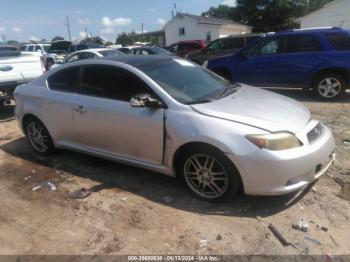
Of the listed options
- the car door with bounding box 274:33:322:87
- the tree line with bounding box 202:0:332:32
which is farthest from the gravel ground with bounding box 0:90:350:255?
the tree line with bounding box 202:0:332:32

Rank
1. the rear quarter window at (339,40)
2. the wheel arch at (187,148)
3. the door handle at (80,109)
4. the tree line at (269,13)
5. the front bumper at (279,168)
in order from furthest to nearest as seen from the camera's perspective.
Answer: the tree line at (269,13)
the rear quarter window at (339,40)
the door handle at (80,109)
the wheel arch at (187,148)
the front bumper at (279,168)

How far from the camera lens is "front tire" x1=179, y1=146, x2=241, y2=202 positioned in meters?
3.65

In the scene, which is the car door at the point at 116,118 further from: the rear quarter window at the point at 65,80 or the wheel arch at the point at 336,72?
the wheel arch at the point at 336,72

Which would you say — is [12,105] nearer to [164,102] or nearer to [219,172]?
[164,102]

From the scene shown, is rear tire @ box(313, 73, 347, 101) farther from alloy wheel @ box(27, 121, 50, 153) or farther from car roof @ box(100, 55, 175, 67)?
alloy wheel @ box(27, 121, 50, 153)

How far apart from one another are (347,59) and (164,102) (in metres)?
6.04

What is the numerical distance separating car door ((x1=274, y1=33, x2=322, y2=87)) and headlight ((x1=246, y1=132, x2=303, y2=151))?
229 inches

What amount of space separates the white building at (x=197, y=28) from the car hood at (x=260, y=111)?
3836cm

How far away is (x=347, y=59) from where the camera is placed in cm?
822

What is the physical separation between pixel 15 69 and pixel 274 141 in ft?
22.6

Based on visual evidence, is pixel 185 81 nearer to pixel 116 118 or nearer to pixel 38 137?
pixel 116 118

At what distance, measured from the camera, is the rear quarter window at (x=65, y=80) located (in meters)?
4.99

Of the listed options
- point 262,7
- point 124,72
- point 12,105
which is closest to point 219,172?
point 124,72

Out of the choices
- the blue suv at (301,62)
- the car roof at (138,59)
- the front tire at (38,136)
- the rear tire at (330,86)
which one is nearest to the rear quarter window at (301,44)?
the blue suv at (301,62)
